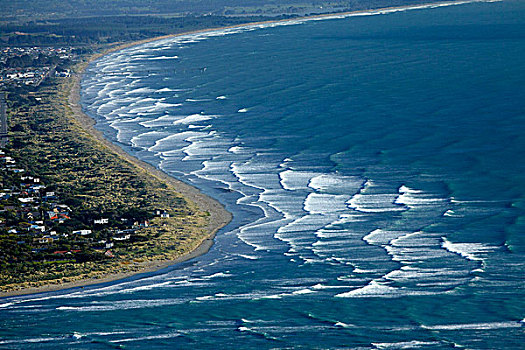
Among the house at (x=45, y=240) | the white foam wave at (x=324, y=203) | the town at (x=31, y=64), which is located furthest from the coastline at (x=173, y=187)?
the town at (x=31, y=64)

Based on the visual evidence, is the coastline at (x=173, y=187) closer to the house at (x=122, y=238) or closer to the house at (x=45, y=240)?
the house at (x=122, y=238)

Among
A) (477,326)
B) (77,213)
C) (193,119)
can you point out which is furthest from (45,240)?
(193,119)

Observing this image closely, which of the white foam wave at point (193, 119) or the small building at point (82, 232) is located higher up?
the white foam wave at point (193, 119)

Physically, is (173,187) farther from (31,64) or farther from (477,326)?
(31,64)

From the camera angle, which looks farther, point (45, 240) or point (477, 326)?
point (45, 240)

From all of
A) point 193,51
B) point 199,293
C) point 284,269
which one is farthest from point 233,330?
point 193,51

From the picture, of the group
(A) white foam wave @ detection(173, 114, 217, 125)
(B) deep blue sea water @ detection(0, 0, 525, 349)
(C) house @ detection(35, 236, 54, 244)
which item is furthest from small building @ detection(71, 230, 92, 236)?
(A) white foam wave @ detection(173, 114, 217, 125)

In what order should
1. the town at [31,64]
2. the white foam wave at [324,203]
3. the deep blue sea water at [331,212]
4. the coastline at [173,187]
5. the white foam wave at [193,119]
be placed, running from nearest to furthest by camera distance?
1. the deep blue sea water at [331,212]
2. the coastline at [173,187]
3. the white foam wave at [324,203]
4. the white foam wave at [193,119]
5. the town at [31,64]

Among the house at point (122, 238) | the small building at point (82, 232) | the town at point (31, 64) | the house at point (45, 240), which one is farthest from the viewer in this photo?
the town at point (31, 64)
